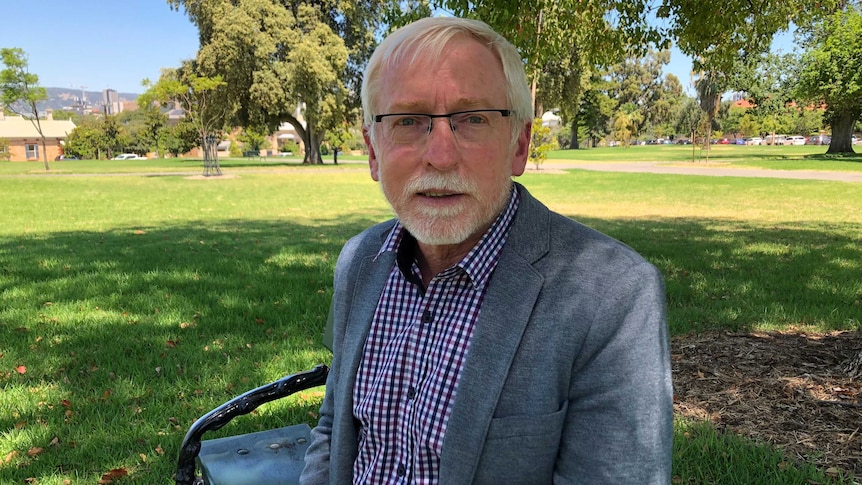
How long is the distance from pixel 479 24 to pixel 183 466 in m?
1.64

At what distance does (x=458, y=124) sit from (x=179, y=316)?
420 cm

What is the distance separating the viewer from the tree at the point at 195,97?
94.8ft

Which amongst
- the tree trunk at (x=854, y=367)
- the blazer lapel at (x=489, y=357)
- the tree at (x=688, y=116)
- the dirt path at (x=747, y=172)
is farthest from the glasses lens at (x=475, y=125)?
the tree at (x=688, y=116)

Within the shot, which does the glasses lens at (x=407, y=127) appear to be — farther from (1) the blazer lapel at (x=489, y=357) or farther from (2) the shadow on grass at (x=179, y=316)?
(2) the shadow on grass at (x=179, y=316)

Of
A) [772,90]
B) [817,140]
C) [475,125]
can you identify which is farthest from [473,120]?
[817,140]

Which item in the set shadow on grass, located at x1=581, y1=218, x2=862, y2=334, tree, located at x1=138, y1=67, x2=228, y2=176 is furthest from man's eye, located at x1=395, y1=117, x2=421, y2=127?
tree, located at x1=138, y1=67, x2=228, y2=176

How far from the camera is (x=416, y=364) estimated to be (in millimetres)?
1575

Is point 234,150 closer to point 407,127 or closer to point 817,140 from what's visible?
point 817,140

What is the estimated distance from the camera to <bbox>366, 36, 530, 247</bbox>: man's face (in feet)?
5.26

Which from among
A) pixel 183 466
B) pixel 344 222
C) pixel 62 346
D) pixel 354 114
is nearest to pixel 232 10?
pixel 354 114

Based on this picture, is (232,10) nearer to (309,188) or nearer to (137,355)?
(309,188)

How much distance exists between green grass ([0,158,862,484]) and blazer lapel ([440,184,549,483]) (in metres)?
1.72

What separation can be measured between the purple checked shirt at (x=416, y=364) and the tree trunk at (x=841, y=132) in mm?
55641

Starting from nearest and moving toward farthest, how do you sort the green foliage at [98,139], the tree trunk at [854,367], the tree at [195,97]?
the tree trunk at [854,367], the tree at [195,97], the green foliage at [98,139]
